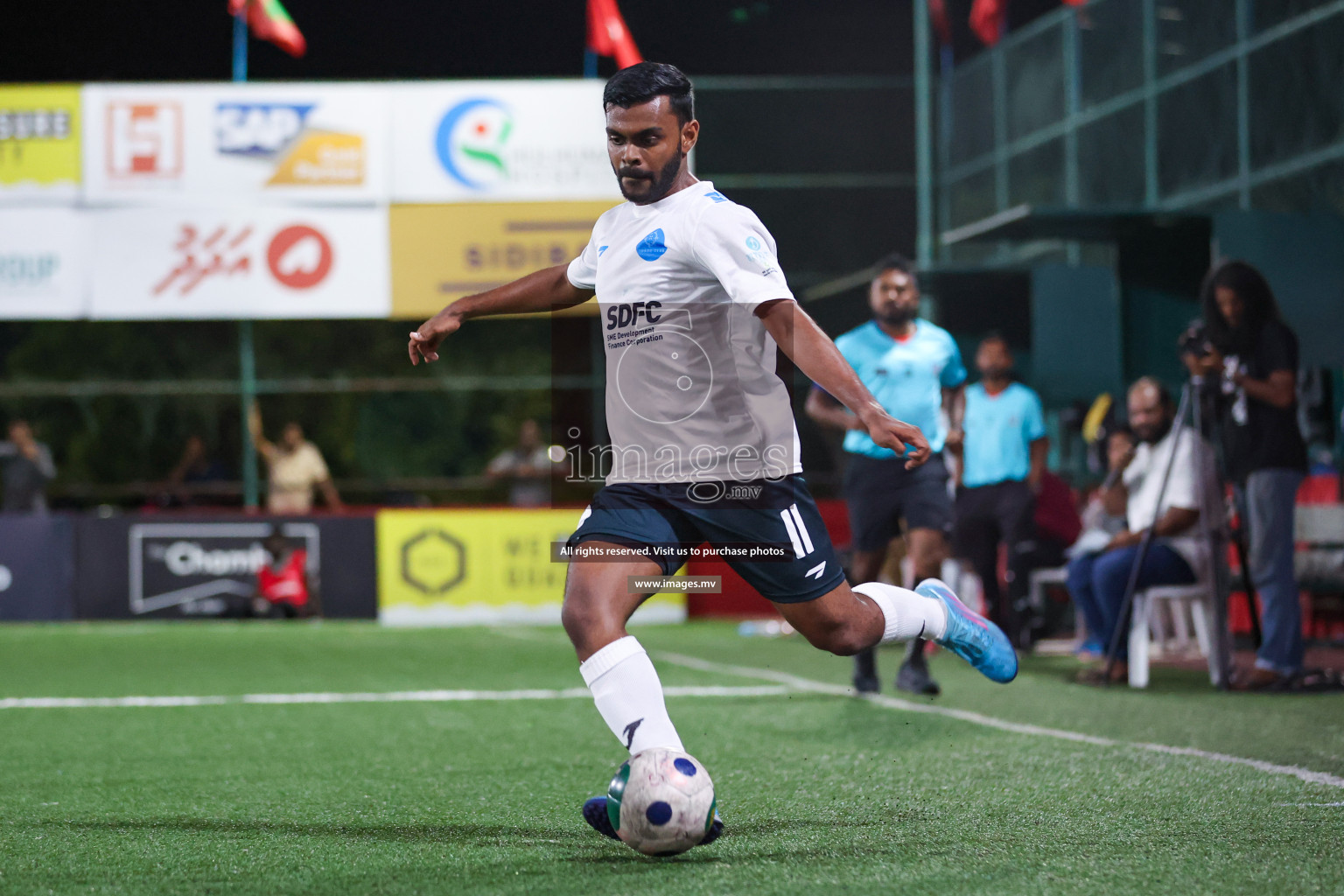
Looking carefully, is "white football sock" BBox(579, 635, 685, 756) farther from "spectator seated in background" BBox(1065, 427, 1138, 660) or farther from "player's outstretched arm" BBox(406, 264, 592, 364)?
"spectator seated in background" BBox(1065, 427, 1138, 660)

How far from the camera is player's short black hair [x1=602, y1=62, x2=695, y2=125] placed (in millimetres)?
4031

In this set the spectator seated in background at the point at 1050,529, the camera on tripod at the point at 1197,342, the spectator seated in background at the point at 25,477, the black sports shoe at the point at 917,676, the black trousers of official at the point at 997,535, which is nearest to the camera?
the black sports shoe at the point at 917,676

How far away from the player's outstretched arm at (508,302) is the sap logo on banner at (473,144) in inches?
617

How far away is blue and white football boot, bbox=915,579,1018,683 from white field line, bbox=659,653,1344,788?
3.60ft

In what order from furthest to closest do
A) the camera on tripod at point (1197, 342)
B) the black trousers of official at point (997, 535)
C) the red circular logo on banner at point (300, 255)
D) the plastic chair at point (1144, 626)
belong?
the red circular logo on banner at point (300, 255) → the black trousers of official at point (997, 535) → the plastic chair at point (1144, 626) → the camera on tripod at point (1197, 342)

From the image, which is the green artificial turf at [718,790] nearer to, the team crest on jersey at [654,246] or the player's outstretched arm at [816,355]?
the player's outstretched arm at [816,355]

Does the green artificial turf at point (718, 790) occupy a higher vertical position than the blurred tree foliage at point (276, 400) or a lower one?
lower

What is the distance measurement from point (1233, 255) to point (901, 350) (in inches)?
228

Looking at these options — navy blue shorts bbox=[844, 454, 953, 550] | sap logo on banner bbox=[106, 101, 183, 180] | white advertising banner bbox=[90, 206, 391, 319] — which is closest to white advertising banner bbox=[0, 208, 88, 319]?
white advertising banner bbox=[90, 206, 391, 319]

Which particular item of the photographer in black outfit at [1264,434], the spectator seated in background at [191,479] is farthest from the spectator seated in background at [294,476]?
the photographer in black outfit at [1264,434]

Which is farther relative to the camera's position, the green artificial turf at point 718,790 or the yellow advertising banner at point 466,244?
the yellow advertising banner at point 466,244

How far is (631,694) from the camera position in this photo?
3957mm

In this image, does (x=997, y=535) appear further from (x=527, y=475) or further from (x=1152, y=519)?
(x=527, y=475)

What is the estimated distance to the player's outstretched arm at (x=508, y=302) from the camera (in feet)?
14.6
